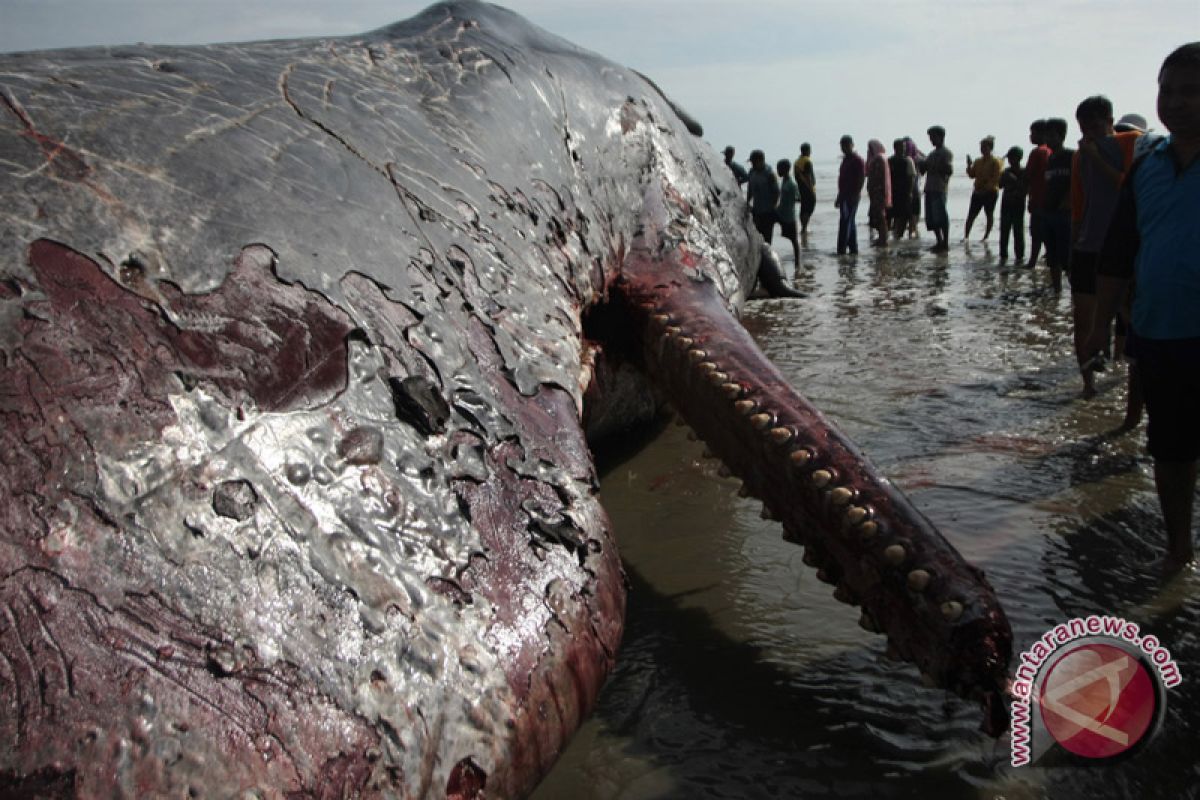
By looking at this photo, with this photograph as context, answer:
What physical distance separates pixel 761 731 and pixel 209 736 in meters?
1.42

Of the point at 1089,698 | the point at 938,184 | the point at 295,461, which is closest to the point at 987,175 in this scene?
the point at 938,184

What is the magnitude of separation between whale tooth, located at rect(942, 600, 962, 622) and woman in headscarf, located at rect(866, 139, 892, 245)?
1546cm

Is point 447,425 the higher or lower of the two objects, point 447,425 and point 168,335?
the lower

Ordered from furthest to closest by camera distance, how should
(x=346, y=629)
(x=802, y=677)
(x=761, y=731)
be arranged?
1. (x=802, y=677)
2. (x=761, y=731)
3. (x=346, y=629)

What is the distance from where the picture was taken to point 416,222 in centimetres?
254

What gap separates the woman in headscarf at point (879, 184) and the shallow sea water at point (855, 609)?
11.0 meters

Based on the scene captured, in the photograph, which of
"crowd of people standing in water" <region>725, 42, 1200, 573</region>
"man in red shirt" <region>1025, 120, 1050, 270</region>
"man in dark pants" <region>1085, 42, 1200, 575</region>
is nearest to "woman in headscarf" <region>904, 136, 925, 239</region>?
"man in red shirt" <region>1025, 120, 1050, 270</region>

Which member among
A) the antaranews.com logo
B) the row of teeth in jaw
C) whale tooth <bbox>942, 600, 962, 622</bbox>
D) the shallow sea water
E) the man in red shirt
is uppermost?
the man in red shirt

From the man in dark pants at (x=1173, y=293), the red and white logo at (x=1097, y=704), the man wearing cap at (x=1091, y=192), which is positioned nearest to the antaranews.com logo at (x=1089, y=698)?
the red and white logo at (x=1097, y=704)

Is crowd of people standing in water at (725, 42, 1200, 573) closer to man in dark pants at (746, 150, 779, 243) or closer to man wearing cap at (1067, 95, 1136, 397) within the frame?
man wearing cap at (1067, 95, 1136, 397)

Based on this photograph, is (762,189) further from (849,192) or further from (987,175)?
(987,175)

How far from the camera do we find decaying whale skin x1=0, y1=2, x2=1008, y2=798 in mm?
1472

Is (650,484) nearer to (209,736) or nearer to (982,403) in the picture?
(982,403)

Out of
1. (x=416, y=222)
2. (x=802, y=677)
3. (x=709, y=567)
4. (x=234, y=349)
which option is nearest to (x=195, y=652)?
(x=234, y=349)
